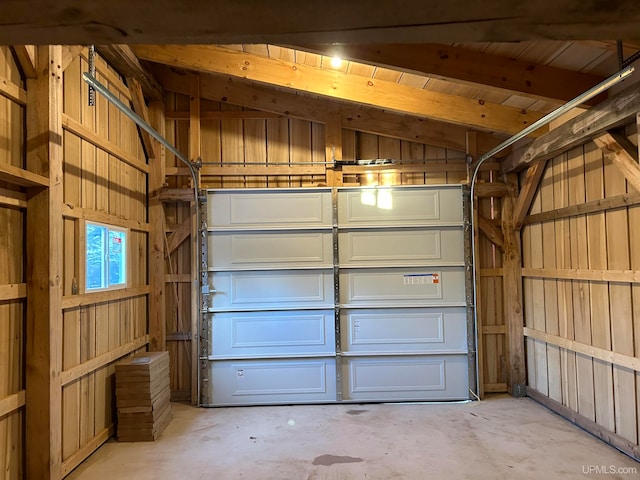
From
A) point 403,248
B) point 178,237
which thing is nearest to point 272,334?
point 178,237

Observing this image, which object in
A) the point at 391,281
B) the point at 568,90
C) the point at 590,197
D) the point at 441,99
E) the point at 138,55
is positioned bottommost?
the point at 391,281

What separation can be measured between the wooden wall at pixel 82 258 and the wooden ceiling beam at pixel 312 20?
2.49m

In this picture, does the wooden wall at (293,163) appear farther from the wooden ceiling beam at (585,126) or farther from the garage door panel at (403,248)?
the wooden ceiling beam at (585,126)

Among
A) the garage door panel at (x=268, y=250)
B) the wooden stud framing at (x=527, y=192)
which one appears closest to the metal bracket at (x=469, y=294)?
the wooden stud framing at (x=527, y=192)

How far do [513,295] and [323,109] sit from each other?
310 cm

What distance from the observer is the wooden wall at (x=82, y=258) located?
117 inches

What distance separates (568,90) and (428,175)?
1757 millimetres

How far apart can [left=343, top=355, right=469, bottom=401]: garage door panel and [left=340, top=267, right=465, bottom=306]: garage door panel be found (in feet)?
2.17

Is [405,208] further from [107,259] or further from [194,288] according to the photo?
[107,259]

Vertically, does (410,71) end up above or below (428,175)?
Answer: above

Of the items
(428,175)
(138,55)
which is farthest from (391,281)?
(138,55)

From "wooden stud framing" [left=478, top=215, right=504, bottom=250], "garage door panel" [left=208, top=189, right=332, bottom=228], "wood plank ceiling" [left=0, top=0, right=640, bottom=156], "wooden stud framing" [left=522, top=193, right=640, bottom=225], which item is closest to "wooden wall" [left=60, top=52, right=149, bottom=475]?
"wood plank ceiling" [left=0, top=0, right=640, bottom=156]

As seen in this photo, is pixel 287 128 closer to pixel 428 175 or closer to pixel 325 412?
pixel 428 175

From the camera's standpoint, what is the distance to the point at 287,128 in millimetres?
4660
